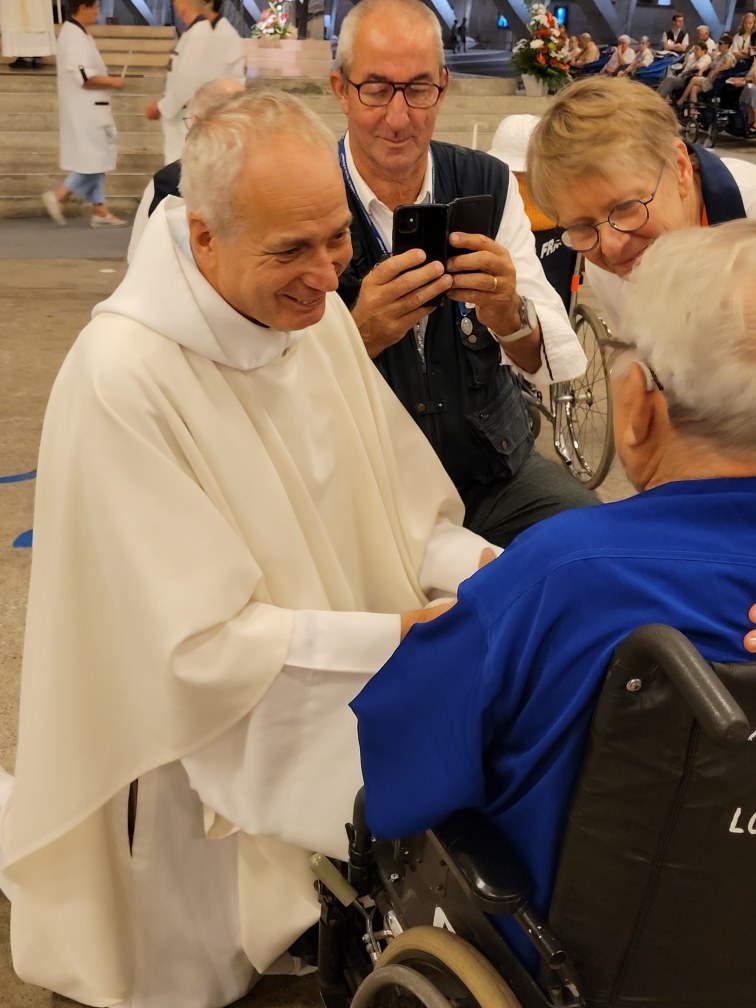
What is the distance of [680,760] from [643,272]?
1.49ft

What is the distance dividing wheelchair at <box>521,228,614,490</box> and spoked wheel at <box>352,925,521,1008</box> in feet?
7.55

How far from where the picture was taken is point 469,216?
6.05 feet

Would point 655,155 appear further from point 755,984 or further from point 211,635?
point 755,984

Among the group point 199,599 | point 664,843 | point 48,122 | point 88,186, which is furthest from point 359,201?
point 48,122

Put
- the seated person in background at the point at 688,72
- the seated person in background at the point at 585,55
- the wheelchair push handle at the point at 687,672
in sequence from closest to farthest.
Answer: the wheelchair push handle at the point at 687,672
the seated person in background at the point at 688,72
the seated person in background at the point at 585,55

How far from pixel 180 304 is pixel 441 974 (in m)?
0.95

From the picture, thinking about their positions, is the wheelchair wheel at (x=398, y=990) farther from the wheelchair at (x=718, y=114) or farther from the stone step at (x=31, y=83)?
the wheelchair at (x=718, y=114)

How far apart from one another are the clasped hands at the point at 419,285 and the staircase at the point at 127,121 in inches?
277

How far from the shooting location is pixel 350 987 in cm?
160

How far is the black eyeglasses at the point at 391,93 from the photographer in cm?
203

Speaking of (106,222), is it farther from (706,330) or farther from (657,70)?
(657,70)

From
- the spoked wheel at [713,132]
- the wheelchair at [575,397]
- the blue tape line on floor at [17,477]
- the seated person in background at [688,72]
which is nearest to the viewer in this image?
the wheelchair at [575,397]

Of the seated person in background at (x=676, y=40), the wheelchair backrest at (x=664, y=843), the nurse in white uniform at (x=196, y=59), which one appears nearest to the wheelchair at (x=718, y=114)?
the seated person in background at (x=676, y=40)

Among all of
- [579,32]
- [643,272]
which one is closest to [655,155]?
[643,272]
